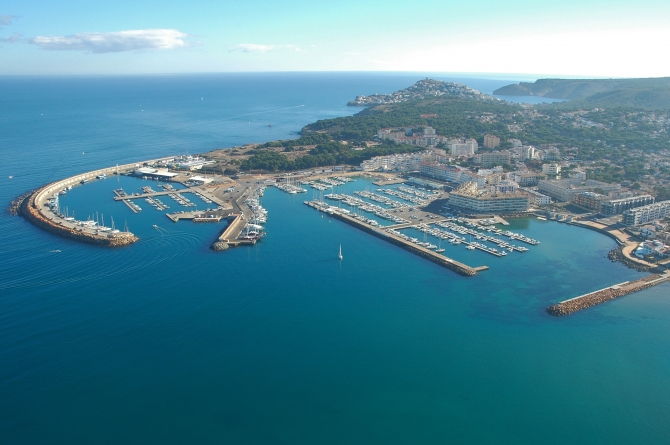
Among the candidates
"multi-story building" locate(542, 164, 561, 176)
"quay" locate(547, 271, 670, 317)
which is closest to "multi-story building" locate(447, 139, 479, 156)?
"multi-story building" locate(542, 164, 561, 176)

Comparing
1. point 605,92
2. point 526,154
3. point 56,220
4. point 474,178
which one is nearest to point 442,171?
point 474,178

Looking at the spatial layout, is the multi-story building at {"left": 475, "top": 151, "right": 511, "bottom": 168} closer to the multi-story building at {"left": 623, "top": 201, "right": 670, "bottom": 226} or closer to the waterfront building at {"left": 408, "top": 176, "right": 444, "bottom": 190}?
the waterfront building at {"left": 408, "top": 176, "right": 444, "bottom": 190}

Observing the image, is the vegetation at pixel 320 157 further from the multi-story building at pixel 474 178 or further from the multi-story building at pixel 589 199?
the multi-story building at pixel 589 199

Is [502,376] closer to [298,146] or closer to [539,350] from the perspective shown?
[539,350]

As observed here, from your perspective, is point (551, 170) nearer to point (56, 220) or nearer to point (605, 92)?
point (56, 220)

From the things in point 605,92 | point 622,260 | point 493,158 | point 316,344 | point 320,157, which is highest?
point 605,92

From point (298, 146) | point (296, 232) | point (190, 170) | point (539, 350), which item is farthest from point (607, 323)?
point (298, 146)

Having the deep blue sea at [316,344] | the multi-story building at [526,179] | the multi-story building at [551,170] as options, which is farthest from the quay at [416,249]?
the multi-story building at [551,170]
